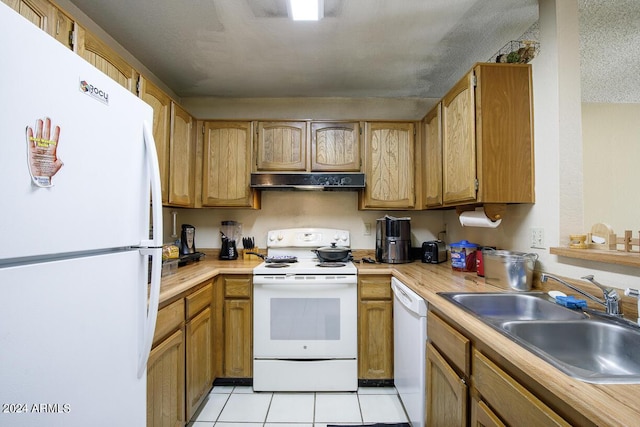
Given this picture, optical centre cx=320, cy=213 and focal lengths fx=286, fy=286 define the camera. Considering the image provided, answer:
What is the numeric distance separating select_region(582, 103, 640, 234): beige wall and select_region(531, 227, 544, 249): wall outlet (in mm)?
946

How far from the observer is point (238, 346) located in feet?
6.93

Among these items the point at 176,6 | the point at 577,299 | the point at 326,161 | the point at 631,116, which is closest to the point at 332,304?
the point at 326,161

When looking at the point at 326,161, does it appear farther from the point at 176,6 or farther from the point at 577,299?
the point at 577,299

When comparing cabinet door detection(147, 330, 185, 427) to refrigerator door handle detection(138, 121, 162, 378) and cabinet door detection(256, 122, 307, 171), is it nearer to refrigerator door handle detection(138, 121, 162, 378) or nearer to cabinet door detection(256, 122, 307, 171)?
refrigerator door handle detection(138, 121, 162, 378)

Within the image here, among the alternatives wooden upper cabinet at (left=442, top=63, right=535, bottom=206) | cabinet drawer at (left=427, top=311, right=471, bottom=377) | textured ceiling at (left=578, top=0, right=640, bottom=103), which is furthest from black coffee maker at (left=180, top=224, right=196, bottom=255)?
textured ceiling at (left=578, top=0, right=640, bottom=103)

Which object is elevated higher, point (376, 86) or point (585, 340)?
point (376, 86)

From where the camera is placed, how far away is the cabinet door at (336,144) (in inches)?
98.4

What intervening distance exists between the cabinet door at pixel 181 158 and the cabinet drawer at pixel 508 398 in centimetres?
205

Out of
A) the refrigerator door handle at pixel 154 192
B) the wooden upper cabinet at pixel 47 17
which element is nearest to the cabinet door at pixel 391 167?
the refrigerator door handle at pixel 154 192

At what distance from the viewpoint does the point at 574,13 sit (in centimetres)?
146

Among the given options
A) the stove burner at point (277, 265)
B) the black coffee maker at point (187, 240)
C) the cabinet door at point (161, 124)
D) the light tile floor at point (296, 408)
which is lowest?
the light tile floor at point (296, 408)

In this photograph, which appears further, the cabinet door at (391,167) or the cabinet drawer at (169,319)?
the cabinet door at (391,167)

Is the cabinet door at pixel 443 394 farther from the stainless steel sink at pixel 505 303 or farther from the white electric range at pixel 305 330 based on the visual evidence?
the white electric range at pixel 305 330

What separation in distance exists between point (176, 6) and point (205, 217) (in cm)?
171
